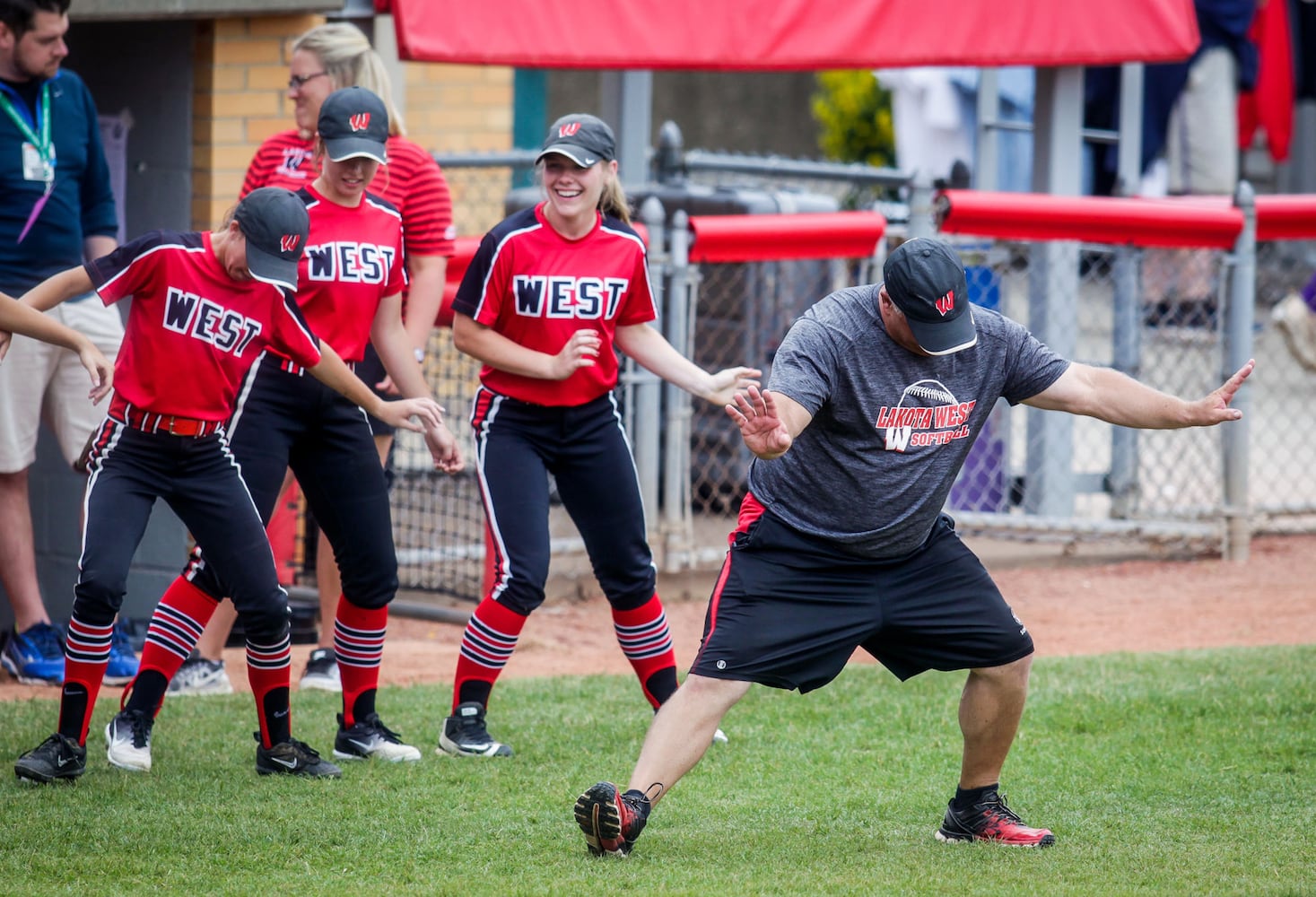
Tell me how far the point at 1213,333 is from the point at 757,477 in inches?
194

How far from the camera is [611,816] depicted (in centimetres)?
409

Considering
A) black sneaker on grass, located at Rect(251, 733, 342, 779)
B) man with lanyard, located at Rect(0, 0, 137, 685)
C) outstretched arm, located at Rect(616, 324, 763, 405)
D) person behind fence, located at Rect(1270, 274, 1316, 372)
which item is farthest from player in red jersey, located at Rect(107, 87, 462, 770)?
person behind fence, located at Rect(1270, 274, 1316, 372)

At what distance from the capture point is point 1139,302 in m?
8.34

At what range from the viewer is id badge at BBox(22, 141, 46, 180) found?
588 cm

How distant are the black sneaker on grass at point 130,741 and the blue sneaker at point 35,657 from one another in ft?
4.12

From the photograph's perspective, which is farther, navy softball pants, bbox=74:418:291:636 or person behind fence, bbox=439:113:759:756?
person behind fence, bbox=439:113:759:756

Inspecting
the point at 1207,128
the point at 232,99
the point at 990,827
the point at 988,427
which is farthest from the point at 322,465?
the point at 1207,128

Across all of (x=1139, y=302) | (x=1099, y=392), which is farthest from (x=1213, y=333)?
(x=1099, y=392)

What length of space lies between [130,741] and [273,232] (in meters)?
1.56

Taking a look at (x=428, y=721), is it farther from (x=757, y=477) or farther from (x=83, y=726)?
(x=757, y=477)

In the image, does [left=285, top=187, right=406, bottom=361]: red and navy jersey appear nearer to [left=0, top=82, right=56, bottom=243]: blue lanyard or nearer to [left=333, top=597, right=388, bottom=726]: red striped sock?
[left=333, top=597, right=388, bottom=726]: red striped sock

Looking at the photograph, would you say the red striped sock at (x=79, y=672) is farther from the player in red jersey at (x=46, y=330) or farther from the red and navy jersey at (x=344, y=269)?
the red and navy jersey at (x=344, y=269)

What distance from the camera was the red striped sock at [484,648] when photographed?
5203 millimetres

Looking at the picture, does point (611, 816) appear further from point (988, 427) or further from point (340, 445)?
point (988, 427)
